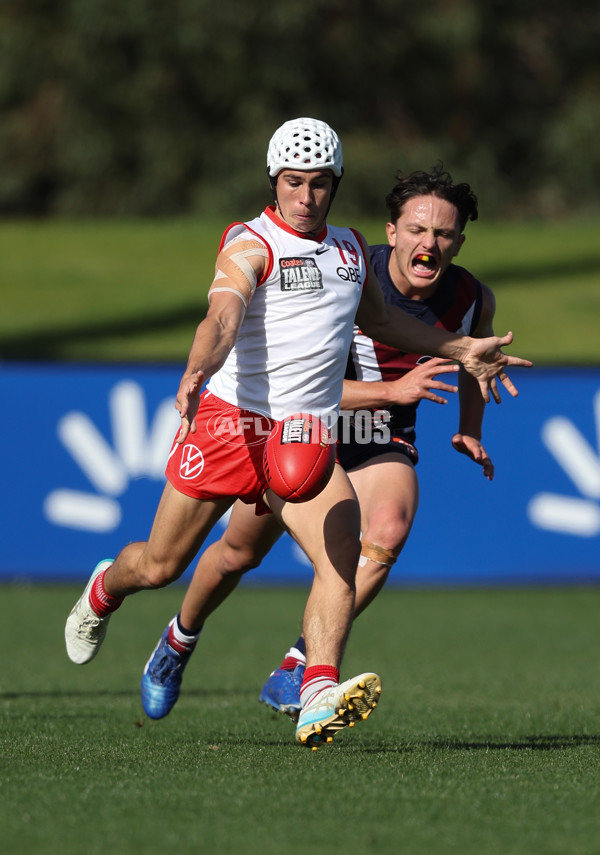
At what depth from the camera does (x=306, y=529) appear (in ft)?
17.6

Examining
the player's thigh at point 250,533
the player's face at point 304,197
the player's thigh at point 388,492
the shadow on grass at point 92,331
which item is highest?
the shadow on grass at point 92,331

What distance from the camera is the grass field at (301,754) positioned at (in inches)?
152

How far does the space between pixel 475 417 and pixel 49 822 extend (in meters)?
3.29

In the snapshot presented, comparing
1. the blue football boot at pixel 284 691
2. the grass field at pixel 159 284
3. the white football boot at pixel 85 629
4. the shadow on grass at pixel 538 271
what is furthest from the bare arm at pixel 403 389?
the shadow on grass at pixel 538 271

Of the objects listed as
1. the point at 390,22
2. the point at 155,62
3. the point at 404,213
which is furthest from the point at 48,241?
A: the point at 404,213

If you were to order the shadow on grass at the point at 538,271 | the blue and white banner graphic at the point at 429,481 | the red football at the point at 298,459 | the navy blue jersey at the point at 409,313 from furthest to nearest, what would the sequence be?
the shadow on grass at the point at 538,271
the blue and white banner graphic at the point at 429,481
the navy blue jersey at the point at 409,313
the red football at the point at 298,459

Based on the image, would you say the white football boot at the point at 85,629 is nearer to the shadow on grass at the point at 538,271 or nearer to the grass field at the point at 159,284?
the grass field at the point at 159,284

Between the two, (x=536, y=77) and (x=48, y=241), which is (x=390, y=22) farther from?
(x=48, y=241)

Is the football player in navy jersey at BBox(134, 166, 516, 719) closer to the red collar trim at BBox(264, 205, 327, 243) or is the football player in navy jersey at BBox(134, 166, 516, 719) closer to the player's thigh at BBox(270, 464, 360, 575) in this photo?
the player's thigh at BBox(270, 464, 360, 575)

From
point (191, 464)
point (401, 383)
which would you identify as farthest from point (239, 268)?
point (401, 383)

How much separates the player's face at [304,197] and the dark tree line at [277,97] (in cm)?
2576

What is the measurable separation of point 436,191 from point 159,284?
57.0 feet

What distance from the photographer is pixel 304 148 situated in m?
5.37

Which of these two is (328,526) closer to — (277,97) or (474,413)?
(474,413)
